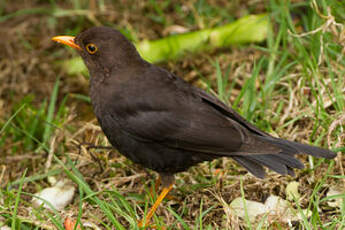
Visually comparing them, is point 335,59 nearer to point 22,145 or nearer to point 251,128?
point 251,128

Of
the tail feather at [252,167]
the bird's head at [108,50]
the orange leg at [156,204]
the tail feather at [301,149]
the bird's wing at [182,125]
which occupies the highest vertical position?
the bird's head at [108,50]

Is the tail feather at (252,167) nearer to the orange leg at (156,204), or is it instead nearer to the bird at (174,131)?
the bird at (174,131)

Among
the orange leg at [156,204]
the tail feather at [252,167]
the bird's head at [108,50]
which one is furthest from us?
the bird's head at [108,50]

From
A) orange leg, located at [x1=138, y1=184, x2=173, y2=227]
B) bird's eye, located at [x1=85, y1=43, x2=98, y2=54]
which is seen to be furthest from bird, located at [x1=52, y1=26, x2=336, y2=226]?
bird's eye, located at [x1=85, y1=43, x2=98, y2=54]

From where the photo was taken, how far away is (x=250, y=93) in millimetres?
4875

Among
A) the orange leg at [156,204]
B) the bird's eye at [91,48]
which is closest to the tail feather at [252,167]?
the orange leg at [156,204]

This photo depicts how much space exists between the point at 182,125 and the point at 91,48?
1.00m

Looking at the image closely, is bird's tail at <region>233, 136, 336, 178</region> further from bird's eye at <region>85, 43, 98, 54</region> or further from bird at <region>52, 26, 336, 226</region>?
bird's eye at <region>85, 43, 98, 54</region>

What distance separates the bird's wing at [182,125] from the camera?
3.89 m

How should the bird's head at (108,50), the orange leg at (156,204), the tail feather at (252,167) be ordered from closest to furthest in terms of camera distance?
the tail feather at (252,167)
the orange leg at (156,204)
the bird's head at (108,50)

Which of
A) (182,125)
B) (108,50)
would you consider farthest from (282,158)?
(108,50)

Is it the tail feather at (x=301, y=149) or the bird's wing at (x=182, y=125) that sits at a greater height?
the bird's wing at (x=182, y=125)

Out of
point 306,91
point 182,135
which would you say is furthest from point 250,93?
point 182,135

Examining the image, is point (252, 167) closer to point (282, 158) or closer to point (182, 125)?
point (282, 158)
